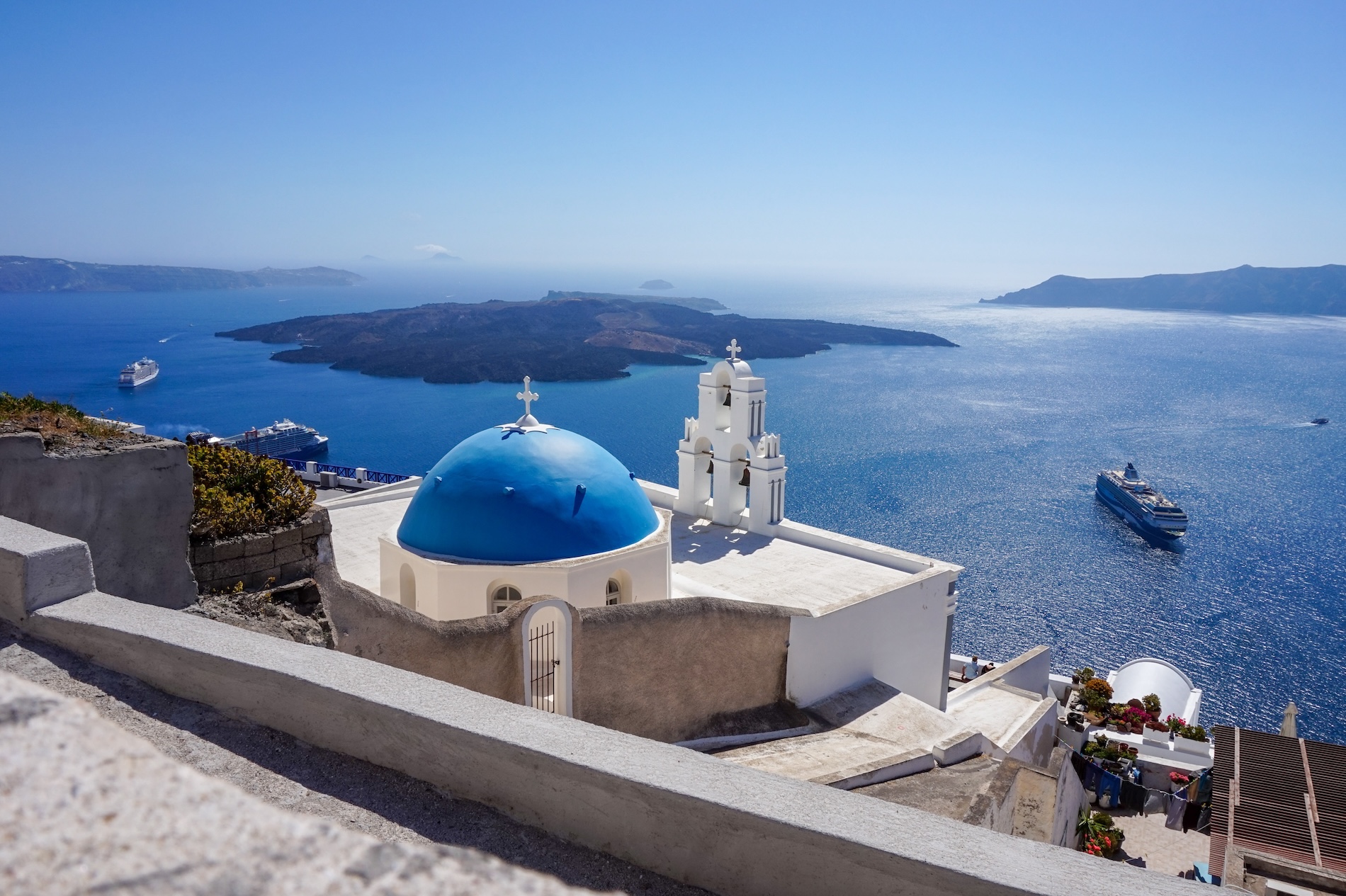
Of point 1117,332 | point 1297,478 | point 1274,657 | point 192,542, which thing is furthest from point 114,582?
point 1117,332

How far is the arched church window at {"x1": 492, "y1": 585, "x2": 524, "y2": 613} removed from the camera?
997 centimetres

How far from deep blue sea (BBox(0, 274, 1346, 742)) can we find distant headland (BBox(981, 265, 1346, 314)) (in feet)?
209

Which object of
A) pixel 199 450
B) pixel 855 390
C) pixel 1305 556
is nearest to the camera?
pixel 199 450

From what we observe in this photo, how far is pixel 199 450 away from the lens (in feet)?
21.0

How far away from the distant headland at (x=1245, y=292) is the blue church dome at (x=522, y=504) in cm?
19136

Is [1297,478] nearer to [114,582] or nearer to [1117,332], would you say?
[114,582]

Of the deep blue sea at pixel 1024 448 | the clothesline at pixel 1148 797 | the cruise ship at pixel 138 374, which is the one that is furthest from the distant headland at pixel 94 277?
the clothesline at pixel 1148 797

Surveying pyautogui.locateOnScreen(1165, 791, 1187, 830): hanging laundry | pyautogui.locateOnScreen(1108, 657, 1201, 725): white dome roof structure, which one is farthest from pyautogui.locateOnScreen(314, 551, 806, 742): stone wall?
pyautogui.locateOnScreen(1108, 657, 1201, 725): white dome roof structure

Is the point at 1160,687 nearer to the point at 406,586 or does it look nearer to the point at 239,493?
the point at 406,586

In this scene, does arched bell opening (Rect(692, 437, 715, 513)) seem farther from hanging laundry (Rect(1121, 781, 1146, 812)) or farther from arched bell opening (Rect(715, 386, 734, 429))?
hanging laundry (Rect(1121, 781, 1146, 812))

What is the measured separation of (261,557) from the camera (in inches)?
237

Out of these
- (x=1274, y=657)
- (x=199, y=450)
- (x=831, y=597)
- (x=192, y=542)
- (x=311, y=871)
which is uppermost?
(x=311, y=871)

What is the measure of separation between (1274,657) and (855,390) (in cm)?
4392

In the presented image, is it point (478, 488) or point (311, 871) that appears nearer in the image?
point (311, 871)
